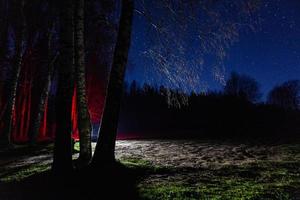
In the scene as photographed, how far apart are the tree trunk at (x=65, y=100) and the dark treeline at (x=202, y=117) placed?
1601 centimetres

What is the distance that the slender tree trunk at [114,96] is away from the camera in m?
9.10

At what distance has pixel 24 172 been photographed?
405 inches

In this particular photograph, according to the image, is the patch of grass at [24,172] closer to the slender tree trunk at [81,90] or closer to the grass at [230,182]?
the slender tree trunk at [81,90]

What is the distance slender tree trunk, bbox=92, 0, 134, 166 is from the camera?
9102 mm

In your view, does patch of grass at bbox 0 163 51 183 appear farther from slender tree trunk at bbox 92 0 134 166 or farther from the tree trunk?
slender tree trunk at bbox 92 0 134 166

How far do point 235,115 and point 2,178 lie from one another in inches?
1106

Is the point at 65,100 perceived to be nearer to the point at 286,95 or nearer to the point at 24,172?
the point at 24,172

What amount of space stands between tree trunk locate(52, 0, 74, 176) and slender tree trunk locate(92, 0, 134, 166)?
78cm

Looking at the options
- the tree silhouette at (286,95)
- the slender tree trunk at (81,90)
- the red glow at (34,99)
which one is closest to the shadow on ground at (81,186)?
the slender tree trunk at (81,90)

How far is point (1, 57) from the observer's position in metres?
22.7

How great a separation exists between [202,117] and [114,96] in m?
30.4

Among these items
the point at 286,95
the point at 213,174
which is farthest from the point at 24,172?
the point at 286,95

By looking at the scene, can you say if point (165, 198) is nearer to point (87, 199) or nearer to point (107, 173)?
point (87, 199)

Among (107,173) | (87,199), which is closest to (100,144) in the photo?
(107,173)
